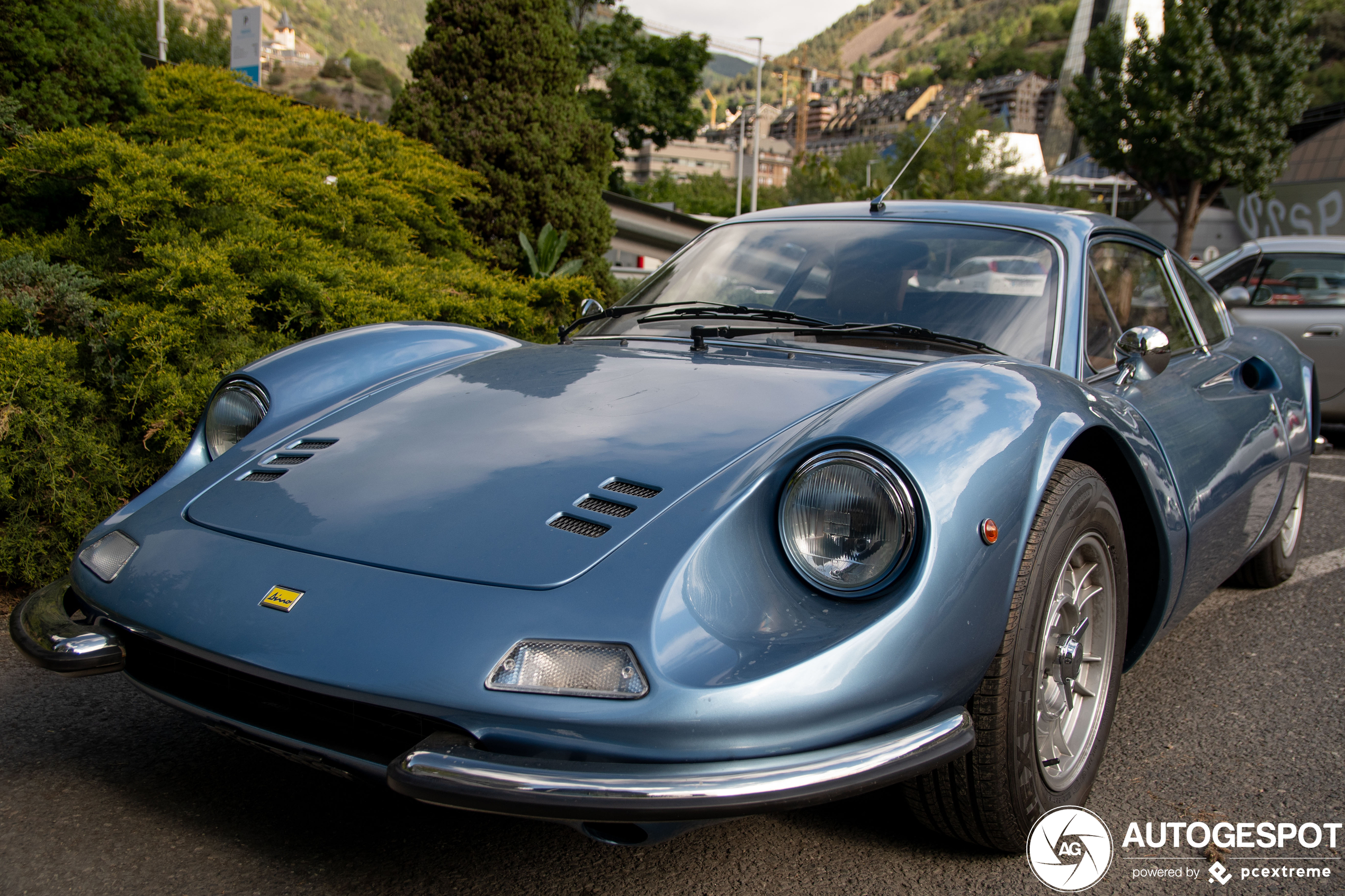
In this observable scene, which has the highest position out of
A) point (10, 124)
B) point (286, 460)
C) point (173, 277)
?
point (10, 124)

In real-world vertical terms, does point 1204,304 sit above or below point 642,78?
below

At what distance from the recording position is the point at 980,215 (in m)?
2.82

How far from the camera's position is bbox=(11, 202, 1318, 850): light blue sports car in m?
1.43

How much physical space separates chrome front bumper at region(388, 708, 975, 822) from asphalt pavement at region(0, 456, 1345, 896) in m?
0.24

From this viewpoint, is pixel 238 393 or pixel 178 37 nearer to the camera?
pixel 238 393

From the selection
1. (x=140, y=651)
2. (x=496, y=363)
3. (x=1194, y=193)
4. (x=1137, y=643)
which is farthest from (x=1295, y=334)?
(x=1194, y=193)

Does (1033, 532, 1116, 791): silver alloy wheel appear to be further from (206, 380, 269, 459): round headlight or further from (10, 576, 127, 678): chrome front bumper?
(206, 380, 269, 459): round headlight

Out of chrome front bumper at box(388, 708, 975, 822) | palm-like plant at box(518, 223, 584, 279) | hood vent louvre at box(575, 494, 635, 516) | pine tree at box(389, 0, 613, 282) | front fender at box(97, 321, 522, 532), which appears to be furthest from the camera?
pine tree at box(389, 0, 613, 282)

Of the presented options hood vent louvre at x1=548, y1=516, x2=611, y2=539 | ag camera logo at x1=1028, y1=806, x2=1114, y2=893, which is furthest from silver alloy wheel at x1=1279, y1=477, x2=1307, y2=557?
hood vent louvre at x1=548, y1=516, x2=611, y2=539

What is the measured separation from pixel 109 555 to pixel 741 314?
64.7 inches

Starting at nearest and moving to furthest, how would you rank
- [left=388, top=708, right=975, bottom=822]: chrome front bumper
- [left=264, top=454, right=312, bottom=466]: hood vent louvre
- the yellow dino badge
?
[left=388, top=708, right=975, bottom=822]: chrome front bumper
the yellow dino badge
[left=264, top=454, right=312, bottom=466]: hood vent louvre

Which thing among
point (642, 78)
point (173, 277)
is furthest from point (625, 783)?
point (642, 78)

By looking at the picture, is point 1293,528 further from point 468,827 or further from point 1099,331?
point 468,827

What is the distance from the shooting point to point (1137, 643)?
7.64ft
